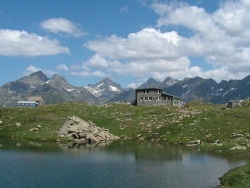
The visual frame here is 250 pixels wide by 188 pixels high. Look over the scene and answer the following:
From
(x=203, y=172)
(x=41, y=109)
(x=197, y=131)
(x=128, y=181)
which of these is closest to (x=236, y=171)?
(x=203, y=172)

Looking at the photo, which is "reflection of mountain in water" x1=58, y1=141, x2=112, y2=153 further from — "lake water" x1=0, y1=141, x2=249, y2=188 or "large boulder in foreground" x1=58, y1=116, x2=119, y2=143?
"large boulder in foreground" x1=58, y1=116, x2=119, y2=143

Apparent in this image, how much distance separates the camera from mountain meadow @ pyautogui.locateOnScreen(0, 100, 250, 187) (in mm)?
126438

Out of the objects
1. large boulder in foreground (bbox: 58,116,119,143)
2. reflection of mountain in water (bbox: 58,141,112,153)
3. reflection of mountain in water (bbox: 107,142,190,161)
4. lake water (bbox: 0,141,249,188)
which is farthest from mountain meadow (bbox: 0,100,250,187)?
lake water (bbox: 0,141,249,188)

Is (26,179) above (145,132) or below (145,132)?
below

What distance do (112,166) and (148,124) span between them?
218ft

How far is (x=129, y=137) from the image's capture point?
145250 millimetres

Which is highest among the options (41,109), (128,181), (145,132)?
(41,109)

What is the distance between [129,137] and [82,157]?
1624 inches

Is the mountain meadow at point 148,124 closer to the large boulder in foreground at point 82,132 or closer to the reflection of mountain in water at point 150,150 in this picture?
the large boulder in foreground at point 82,132

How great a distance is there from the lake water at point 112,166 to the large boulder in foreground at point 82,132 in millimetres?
14776

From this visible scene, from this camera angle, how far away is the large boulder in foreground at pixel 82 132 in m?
145

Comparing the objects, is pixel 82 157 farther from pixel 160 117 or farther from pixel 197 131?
pixel 160 117

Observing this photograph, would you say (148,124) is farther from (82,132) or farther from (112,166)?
(112,166)

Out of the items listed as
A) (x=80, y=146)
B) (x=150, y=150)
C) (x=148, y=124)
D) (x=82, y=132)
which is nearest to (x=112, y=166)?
(x=150, y=150)
